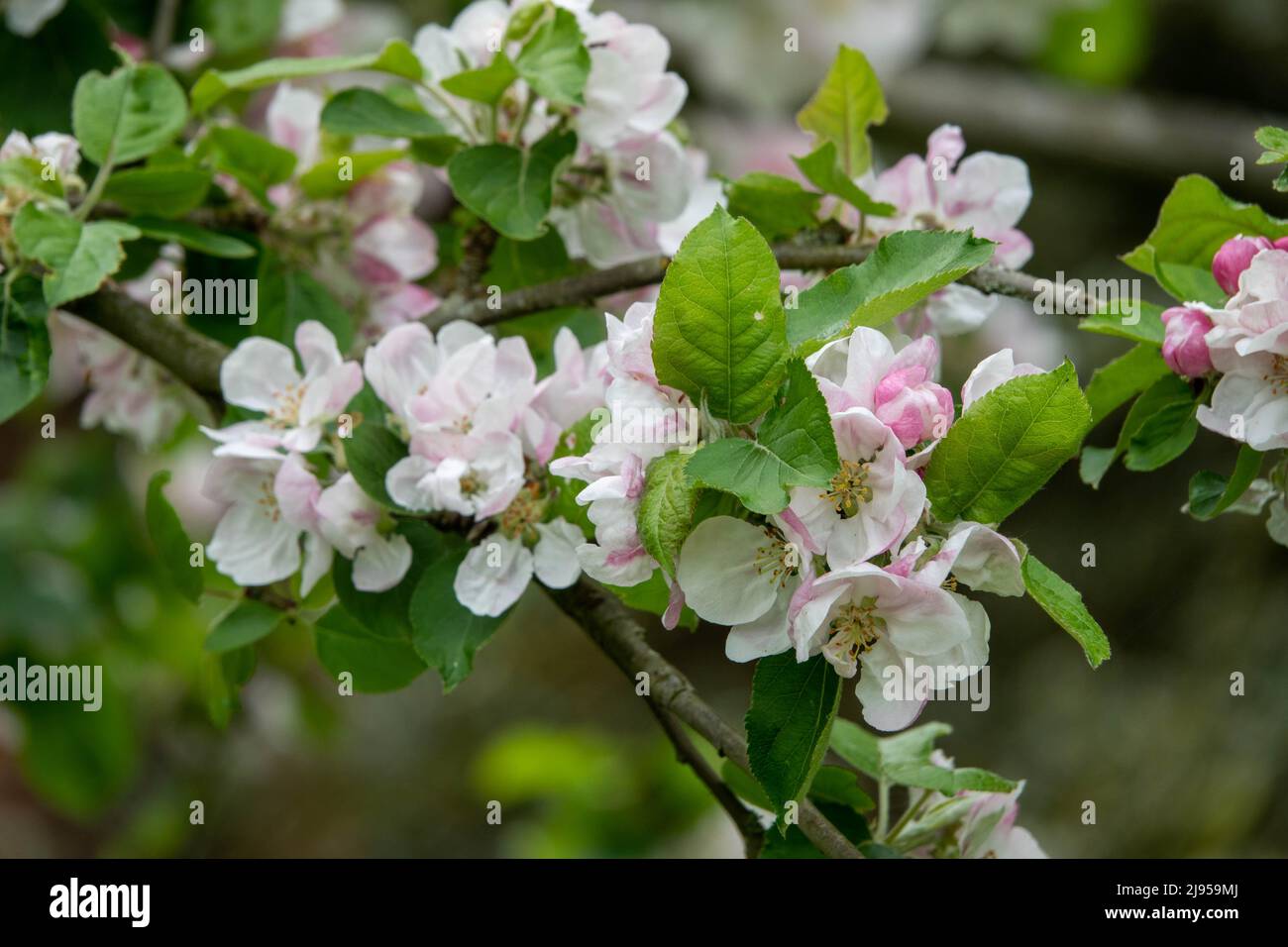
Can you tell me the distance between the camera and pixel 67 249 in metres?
0.80

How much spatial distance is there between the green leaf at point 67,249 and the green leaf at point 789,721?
449 mm

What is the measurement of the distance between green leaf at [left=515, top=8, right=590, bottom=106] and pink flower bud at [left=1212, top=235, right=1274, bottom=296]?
372 mm

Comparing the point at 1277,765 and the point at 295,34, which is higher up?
the point at 295,34

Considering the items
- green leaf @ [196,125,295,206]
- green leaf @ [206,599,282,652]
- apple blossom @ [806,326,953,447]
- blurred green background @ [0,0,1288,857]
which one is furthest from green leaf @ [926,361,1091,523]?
blurred green background @ [0,0,1288,857]

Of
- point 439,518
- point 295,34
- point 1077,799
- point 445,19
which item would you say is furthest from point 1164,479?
point 439,518

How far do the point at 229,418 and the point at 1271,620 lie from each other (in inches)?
79.9

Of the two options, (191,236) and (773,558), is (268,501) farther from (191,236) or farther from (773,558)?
(773,558)

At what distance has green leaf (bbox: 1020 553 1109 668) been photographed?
568 mm

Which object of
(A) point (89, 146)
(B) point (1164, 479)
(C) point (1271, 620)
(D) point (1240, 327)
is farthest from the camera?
(B) point (1164, 479)

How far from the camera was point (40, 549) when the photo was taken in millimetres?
2000

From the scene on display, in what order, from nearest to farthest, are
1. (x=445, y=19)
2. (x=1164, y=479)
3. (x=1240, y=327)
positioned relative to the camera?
1. (x=1240, y=327)
2. (x=445, y=19)
3. (x=1164, y=479)

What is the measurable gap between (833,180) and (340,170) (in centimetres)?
35

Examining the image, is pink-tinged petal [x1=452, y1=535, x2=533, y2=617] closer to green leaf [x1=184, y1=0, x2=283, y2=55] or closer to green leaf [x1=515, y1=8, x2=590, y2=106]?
green leaf [x1=515, y1=8, x2=590, y2=106]

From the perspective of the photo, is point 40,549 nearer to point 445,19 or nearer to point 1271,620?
point 445,19
